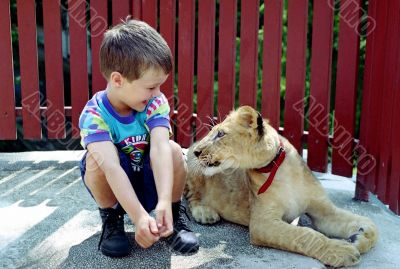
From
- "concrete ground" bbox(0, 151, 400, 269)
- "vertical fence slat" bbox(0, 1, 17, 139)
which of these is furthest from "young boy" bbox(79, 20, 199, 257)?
"vertical fence slat" bbox(0, 1, 17, 139)

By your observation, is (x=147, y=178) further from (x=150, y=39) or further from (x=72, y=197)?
(x=72, y=197)

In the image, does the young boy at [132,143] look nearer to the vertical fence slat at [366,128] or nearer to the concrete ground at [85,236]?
the concrete ground at [85,236]

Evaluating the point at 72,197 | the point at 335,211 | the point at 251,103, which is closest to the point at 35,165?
the point at 72,197

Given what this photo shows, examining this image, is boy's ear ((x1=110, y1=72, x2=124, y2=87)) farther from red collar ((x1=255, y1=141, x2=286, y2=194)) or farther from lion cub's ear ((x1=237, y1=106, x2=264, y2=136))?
red collar ((x1=255, y1=141, x2=286, y2=194))

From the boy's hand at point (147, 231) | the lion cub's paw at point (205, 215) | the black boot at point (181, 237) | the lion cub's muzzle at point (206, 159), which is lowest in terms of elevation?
the lion cub's paw at point (205, 215)

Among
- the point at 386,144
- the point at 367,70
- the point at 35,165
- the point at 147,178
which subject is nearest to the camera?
the point at 147,178

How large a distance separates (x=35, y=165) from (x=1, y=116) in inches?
20.6

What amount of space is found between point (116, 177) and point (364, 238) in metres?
1.40

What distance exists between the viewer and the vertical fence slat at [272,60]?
14.3 feet

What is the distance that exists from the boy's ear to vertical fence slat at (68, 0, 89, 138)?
2071mm

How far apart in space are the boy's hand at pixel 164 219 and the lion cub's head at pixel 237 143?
713 mm

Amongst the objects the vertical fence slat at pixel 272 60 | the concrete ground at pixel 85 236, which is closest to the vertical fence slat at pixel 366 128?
the concrete ground at pixel 85 236

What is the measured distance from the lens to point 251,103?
14.9 ft

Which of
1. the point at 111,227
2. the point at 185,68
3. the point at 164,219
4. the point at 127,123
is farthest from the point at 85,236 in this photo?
the point at 185,68
